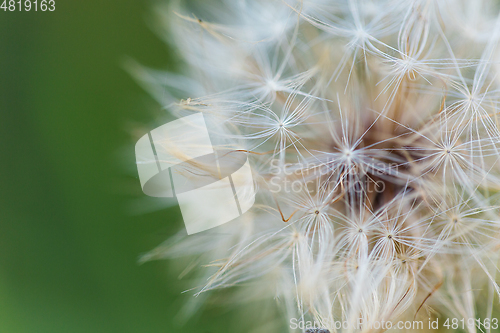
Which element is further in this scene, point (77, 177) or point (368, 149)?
point (77, 177)

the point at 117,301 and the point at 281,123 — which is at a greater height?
the point at 281,123

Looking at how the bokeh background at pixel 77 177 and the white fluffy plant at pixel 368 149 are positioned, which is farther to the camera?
the bokeh background at pixel 77 177

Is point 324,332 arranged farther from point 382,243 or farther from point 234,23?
point 234,23

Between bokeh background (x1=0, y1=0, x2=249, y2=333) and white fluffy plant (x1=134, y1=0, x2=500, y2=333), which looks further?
bokeh background (x1=0, y1=0, x2=249, y2=333)

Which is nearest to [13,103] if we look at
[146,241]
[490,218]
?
[146,241]
